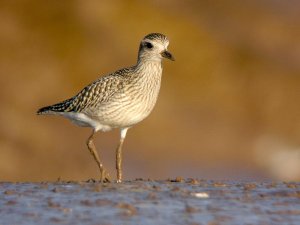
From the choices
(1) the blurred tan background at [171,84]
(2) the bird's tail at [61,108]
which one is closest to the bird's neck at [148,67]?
(2) the bird's tail at [61,108]

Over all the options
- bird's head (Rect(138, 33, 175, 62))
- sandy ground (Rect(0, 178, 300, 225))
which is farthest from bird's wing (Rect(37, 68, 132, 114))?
sandy ground (Rect(0, 178, 300, 225))

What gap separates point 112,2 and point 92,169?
11594 millimetres

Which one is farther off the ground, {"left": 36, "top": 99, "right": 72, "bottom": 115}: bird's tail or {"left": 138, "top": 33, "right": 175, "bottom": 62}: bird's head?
{"left": 138, "top": 33, "right": 175, "bottom": 62}: bird's head

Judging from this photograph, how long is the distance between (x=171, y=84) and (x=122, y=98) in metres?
20.8

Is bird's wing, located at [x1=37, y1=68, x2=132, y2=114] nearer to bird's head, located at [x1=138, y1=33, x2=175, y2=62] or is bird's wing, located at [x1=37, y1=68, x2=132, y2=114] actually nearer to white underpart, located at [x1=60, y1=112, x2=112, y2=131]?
white underpart, located at [x1=60, y1=112, x2=112, y2=131]

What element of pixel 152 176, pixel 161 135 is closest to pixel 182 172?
pixel 152 176

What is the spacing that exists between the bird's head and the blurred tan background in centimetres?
1243

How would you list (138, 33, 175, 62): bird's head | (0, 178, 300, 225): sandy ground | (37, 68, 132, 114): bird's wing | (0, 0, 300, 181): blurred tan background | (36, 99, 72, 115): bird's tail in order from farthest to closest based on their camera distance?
1. (0, 0, 300, 181): blurred tan background
2. (36, 99, 72, 115): bird's tail
3. (138, 33, 175, 62): bird's head
4. (37, 68, 132, 114): bird's wing
5. (0, 178, 300, 225): sandy ground

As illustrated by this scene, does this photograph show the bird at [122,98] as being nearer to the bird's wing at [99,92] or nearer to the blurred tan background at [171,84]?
the bird's wing at [99,92]

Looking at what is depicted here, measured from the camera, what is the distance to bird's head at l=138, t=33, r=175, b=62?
1855 centimetres

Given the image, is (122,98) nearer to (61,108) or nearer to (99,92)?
(99,92)

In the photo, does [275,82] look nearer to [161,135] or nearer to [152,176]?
[161,135]

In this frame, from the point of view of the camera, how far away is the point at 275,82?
131ft

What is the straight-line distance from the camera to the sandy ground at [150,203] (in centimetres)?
1262
